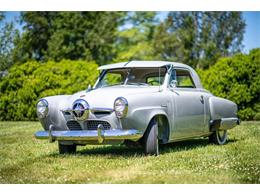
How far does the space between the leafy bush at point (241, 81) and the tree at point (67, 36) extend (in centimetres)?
433

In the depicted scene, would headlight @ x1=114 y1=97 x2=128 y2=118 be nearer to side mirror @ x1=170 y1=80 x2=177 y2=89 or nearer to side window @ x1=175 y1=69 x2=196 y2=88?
side mirror @ x1=170 y1=80 x2=177 y2=89

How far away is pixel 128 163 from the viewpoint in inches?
271

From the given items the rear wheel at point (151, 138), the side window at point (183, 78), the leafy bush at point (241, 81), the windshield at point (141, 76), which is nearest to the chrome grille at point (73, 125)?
the rear wheel at point (151, 138)

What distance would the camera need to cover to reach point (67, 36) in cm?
1686

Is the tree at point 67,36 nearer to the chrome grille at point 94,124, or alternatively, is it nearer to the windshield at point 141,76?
the windshield at point 141,76

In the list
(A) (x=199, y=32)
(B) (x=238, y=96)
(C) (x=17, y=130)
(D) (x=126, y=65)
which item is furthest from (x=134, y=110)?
(A) (x=199, y=32)

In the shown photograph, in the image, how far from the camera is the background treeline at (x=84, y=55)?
41.0ft

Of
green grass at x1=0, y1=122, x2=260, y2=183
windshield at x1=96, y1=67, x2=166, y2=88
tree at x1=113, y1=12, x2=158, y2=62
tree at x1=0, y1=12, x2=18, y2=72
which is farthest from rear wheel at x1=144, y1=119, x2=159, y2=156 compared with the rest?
→ tree at x1=113, y1=12, x2=158, y2=62

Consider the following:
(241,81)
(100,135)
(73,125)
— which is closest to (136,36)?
(241,81)

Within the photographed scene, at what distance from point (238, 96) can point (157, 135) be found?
18.9 feet

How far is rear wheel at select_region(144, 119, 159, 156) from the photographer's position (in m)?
7.20
